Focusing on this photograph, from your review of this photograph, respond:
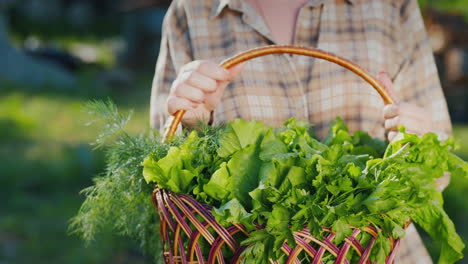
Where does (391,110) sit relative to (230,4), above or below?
below

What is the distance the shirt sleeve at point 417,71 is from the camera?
1.38 meters

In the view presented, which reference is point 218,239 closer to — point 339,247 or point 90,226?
point 339,247

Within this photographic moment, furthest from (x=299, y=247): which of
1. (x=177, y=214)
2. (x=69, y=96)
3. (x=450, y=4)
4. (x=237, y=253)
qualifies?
(x=69, y=96)

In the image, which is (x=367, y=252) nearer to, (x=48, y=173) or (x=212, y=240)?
(x=212, y=240)

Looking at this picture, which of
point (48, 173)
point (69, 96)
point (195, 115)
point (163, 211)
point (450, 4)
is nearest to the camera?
point (163, 211)

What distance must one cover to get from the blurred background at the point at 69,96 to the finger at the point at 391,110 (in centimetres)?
67

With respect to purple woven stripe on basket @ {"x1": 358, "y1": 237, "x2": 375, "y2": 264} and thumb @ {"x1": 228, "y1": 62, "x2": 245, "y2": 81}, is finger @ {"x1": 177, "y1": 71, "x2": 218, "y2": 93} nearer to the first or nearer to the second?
thumb @ {"x1": 228, "y1": 62, "x2": 245, "y2": 81}

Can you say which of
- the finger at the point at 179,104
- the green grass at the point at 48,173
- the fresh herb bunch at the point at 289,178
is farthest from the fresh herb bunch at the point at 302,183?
the green grass at the point at 48,173

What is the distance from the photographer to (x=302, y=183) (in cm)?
95

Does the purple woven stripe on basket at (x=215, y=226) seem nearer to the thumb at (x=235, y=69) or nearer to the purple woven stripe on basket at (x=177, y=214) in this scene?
the purple woven stripe on basket at (x=177, y=214)

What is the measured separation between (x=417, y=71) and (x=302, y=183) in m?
0.61

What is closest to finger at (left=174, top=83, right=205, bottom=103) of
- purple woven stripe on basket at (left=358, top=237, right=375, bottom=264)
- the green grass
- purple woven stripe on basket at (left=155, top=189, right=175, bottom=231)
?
purple woven stripe on basket at (left=155, top=189, right=175, bottom=231)

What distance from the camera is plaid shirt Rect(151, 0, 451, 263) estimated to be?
140 centimetres

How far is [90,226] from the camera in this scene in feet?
4.00
